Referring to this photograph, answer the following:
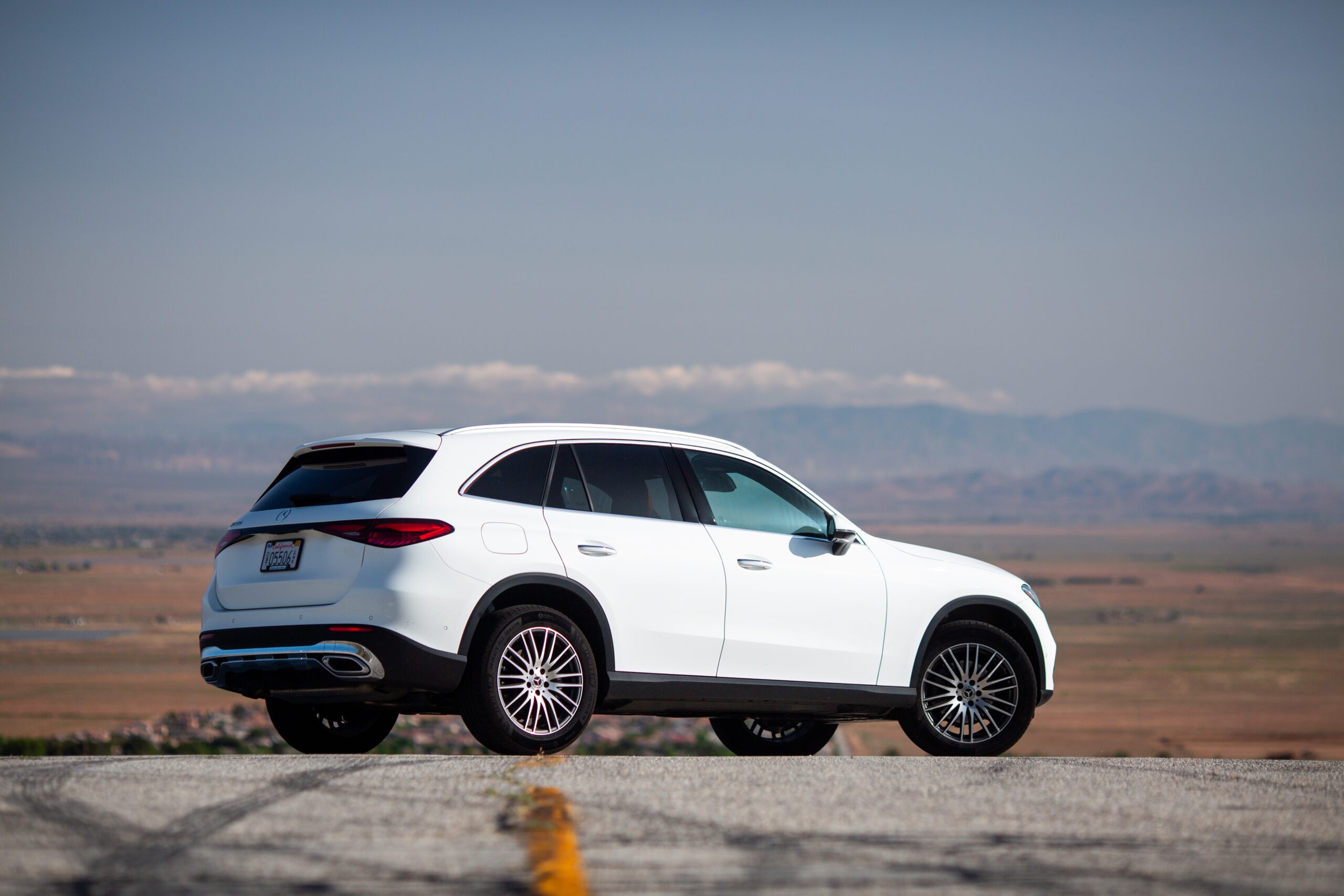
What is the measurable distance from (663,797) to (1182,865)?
2.23 metres

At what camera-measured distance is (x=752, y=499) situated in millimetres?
9203

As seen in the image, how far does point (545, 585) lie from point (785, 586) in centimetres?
151

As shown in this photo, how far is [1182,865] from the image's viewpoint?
5.45 m

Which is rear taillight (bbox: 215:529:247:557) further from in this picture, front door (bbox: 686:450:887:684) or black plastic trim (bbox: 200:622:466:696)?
front door (bbox: 686:450:887:684)

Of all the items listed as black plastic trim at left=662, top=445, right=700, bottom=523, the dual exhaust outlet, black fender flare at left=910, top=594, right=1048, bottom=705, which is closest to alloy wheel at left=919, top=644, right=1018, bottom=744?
black fender flare at left=910, top=594, right=1048, bottom=705

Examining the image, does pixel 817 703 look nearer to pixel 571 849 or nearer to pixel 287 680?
pixel 287 680

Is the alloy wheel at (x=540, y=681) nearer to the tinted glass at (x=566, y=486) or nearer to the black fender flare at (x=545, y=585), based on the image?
the black fender flare at (x=545, y=585)

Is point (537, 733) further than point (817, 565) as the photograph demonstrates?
No

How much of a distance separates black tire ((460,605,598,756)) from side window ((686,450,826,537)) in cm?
127

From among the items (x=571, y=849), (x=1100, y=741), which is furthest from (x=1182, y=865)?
(x=1100, y=741)

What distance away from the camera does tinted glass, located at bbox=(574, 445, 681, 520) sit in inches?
341

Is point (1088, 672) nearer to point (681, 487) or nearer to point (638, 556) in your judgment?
point (681, 487)

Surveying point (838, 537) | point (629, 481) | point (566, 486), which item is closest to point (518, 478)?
point (566, 486)

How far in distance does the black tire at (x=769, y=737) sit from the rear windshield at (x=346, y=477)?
10.7ft
